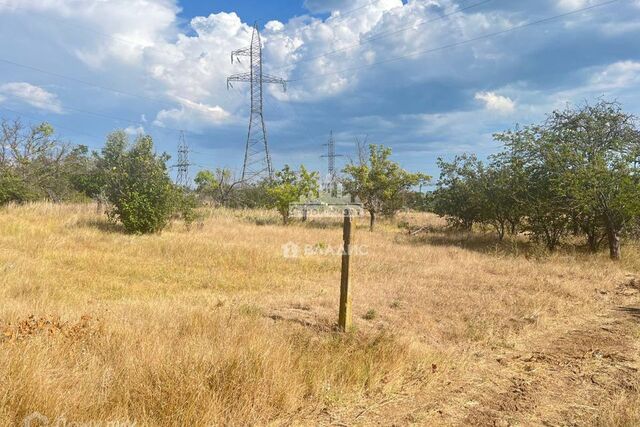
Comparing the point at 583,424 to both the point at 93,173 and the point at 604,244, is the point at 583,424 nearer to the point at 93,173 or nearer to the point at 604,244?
the point at 604,244

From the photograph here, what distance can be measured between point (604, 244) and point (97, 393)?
16692 millimetres

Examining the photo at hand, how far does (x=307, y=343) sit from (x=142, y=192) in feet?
46.5

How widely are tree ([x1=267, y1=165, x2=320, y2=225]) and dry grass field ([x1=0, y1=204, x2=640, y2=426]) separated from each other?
13267 mm

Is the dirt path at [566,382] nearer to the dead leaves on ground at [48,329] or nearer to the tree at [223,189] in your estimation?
the dead leaves on ground at [48,329]

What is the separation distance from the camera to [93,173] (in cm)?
3519

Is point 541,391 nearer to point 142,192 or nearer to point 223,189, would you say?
point 142,192

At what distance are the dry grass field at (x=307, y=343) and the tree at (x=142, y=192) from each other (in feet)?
15.8

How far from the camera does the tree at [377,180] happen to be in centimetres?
2288

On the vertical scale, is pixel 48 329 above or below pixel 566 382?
above

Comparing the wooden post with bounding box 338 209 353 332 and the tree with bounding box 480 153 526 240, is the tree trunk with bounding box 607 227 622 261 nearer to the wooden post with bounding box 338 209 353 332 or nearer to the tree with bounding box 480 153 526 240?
the tree with bounding box 480 153 526 240

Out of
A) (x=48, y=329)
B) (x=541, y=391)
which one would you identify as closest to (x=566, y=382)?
(x=541, y=391)

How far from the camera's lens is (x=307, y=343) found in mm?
4805

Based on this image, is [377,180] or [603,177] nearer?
[603,177]

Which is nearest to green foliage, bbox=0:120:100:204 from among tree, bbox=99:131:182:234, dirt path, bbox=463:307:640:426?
tree, bbox=99:131:182:234
